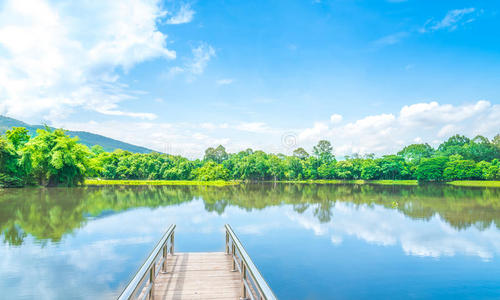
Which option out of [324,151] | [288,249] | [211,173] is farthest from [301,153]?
[288,249]

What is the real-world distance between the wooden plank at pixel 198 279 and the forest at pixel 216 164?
28118 millimetres

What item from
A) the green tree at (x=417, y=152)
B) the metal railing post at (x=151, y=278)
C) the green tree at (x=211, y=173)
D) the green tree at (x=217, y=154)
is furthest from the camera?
the green tree at (x=217, y=154)

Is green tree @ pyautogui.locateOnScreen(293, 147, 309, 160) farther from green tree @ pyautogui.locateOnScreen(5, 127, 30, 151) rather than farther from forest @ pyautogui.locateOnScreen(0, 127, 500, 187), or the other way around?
green tree @ pyautogui.locateOnScreen(5, 127, 30, 151)

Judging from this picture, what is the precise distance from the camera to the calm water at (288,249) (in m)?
6.30

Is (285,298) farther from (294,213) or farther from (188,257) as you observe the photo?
(294,213)

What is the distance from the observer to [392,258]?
8.45 meters

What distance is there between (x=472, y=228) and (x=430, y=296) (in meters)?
8.42

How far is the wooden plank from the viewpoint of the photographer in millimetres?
4102

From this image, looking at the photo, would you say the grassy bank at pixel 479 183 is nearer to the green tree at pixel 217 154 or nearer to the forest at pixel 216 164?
the forest at pixel 216 164

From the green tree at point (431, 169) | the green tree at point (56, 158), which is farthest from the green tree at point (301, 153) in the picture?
the green tree at point (56, 158)

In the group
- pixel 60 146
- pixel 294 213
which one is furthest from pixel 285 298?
pixel 60 146

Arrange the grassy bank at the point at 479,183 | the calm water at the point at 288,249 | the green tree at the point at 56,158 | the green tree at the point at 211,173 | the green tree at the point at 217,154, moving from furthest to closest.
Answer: the green tree at the point at 217,154
the grassy bank at the point at 479,183
the green tree at the point at 211,173
the green tree at the point at 56,158
the calm water at the point at 288,249

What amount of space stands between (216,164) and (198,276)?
148 feet

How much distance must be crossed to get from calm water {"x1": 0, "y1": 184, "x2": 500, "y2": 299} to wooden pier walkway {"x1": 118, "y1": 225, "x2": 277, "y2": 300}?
1.49 meters
